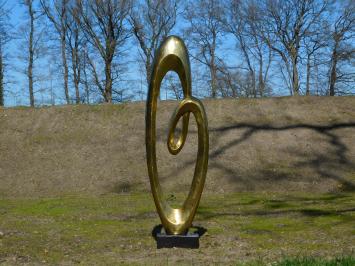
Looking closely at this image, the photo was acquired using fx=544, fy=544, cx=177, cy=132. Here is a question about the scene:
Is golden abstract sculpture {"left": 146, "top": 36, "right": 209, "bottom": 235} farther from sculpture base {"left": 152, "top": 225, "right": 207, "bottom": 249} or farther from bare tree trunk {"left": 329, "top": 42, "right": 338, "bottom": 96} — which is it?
bare tree trunk {"left": 329, "top": 42, "right": 338, "bottom": 96}

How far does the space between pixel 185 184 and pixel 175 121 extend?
842 cm

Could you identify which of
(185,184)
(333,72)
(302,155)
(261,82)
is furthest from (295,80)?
(185,184)

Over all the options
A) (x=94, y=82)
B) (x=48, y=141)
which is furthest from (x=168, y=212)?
(x=94, y=82)

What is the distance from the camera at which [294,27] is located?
110 feet

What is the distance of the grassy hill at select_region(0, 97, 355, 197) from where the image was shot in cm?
1616

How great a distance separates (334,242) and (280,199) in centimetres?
530

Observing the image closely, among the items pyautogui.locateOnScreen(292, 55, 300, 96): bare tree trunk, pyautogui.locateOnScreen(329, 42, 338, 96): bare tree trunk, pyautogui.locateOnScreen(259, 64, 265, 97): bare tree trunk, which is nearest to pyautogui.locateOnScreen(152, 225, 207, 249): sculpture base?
pyautogui.locateOnScreen(292, 55, 300, 96): bare tree trunk

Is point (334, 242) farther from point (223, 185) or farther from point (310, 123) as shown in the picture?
point (310, 123)

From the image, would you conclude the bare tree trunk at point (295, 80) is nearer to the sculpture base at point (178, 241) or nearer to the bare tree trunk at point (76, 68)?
the bare tree trunk at point (76, 68)

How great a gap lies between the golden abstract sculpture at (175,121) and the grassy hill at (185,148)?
7.57 meters

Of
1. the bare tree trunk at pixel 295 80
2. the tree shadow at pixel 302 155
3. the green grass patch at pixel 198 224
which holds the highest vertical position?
the bare tree trunk at pixel 295 80

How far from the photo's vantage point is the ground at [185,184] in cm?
Answer: 809

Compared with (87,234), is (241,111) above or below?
above

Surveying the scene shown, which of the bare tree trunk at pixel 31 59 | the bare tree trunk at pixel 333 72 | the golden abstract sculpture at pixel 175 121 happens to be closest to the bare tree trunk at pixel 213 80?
the bare tree trunk at pixel 333 72
